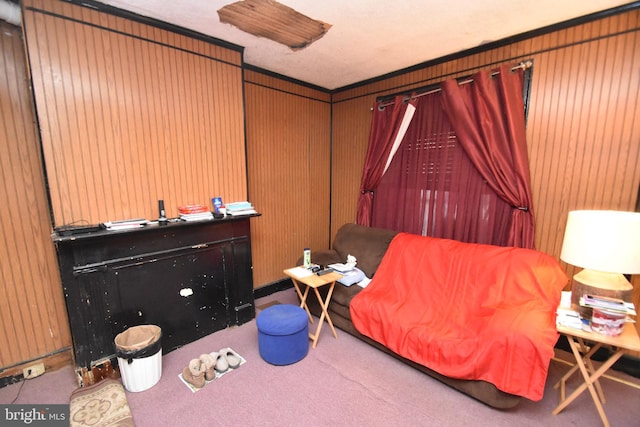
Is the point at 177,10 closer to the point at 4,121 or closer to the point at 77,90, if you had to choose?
the point at 77,90

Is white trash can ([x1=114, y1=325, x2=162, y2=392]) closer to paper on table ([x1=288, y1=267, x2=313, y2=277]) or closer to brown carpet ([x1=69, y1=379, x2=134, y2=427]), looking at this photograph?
brown carpet ([x1=69, y1=379, x2=134, y2=427])

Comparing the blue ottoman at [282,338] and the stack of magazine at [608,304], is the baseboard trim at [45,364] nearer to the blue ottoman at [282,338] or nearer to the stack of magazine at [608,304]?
the blue ottoman at [282,338]

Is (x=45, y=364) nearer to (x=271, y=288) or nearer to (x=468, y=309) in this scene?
(x=271, y=288)

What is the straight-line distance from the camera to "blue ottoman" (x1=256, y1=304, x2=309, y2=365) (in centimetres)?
221

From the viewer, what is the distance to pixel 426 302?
95.3 inches

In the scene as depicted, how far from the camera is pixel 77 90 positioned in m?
1.94

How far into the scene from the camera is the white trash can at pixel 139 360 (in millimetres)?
1941

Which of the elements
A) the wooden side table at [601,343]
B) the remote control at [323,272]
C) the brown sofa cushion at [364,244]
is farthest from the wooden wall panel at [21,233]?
the wooden side table at [601,343]

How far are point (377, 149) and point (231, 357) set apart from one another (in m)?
2.71

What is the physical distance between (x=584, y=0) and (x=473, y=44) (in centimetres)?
79

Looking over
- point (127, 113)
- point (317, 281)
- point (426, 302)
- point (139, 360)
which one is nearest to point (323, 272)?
point (317, 281)

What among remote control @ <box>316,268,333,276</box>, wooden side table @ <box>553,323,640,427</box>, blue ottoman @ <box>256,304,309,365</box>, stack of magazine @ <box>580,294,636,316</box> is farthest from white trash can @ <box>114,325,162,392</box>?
stack of magazine @ <box>580,294,636,316</box>

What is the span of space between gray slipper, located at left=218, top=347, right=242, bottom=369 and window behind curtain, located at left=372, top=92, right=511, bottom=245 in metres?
2.17

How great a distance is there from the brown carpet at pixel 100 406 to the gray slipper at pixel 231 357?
0.68m
